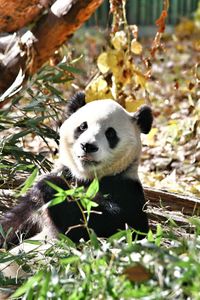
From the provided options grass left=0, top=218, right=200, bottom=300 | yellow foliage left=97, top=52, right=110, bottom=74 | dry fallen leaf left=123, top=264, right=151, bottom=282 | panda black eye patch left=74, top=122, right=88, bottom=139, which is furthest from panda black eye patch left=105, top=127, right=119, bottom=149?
yellow foliage left=97, top=52, right=110, bottom=74

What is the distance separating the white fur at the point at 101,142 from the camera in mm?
4020

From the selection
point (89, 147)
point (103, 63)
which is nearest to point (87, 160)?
point (89, 147)

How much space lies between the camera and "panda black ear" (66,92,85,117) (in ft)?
14.3

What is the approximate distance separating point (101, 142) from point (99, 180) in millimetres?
212

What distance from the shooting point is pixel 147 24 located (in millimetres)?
14219

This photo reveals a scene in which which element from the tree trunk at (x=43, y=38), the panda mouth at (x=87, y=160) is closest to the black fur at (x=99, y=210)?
the panda mouth at (x=87, y=160)

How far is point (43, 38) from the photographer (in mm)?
5383

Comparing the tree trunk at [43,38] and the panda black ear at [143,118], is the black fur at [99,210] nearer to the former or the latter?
the panda black ear at [143,118]

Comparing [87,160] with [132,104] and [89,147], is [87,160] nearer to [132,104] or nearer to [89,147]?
[89,147]

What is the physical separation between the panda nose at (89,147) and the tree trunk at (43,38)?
58.1 inches

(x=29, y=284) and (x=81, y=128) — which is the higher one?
(x=29, y=284)

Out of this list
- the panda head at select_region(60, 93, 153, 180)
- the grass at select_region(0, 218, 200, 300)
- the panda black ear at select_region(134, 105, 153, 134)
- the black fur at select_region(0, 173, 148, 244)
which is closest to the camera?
the grass at select_region(0, 218, 200, 300)

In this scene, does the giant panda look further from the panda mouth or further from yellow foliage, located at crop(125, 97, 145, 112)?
yellow foliage, located at crop(125, 97, 145, 112)

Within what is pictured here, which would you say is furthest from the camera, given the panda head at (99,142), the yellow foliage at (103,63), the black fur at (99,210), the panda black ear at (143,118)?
the yellow foliage at (103,63)
